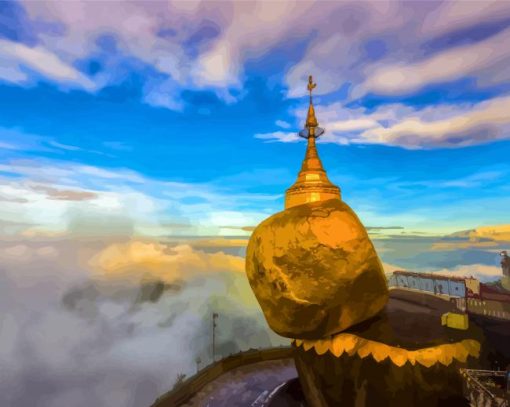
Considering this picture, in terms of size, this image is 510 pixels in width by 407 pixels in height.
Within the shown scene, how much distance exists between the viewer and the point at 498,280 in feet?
60.4

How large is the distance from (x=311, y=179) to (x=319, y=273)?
12.9ft

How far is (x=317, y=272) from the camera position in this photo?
7.41 metres

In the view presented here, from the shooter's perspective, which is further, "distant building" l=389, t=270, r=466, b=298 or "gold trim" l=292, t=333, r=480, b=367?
"distant building" l=389, t=270, r=466, b=298

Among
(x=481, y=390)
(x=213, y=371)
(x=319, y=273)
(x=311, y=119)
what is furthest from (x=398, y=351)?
(x=213, y=371)

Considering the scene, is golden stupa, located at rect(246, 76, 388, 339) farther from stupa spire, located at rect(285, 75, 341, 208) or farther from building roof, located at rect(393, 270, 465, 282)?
building roof, located at rect(393, 270, 465, 282)

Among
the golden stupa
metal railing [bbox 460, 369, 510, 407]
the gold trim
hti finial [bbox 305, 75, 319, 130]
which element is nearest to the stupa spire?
hti finial [bbox 305, 75, 319, 130]

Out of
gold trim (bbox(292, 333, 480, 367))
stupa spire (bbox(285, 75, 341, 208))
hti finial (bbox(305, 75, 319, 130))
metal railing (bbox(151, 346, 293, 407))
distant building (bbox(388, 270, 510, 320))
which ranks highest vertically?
hti finial (bbox(305, 75, 319, 130))

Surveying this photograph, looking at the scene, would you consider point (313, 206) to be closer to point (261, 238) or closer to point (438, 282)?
point (261, 238)

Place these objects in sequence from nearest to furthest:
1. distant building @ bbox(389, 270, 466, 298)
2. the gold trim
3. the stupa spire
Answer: the gold trim < the stupa spire < distant building @ bbox(389, 270, 466, 298)

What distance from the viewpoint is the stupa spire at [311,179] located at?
10.4 meters

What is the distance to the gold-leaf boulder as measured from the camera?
7.38 metres

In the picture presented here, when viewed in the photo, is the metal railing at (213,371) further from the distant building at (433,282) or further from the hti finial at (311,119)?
the hti finial at (311,119)

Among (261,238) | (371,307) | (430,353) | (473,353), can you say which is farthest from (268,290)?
(473,353)

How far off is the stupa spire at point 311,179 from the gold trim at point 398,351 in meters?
4.16
